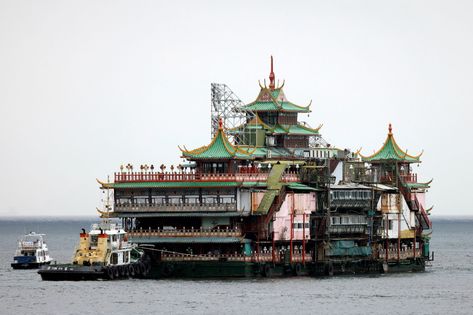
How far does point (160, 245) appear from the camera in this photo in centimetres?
13150

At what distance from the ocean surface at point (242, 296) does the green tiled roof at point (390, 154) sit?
1869 centimetres

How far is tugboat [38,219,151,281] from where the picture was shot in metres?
127

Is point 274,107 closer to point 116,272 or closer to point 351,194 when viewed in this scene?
point 351,194

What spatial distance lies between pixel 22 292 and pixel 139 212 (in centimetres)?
1417

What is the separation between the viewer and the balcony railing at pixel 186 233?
129875 mm

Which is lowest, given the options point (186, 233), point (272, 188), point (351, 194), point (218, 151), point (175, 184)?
point (186, 233)

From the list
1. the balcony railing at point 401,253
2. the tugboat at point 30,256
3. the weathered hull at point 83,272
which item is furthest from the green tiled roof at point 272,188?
the tugboat at point 30,256

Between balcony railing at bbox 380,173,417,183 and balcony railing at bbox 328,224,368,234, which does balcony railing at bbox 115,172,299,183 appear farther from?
balcony railing at bbox 380,173,417,183

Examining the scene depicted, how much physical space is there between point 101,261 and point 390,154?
3979 cm

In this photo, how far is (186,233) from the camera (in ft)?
427

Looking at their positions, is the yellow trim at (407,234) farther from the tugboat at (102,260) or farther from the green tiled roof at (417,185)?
the tugboat at (102,260)

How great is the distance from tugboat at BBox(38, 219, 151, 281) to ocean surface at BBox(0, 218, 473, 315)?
105 cm

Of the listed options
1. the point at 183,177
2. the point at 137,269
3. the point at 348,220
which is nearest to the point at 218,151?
the point at 183,177

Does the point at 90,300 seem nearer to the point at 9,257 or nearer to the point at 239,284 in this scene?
the point at 239,284
